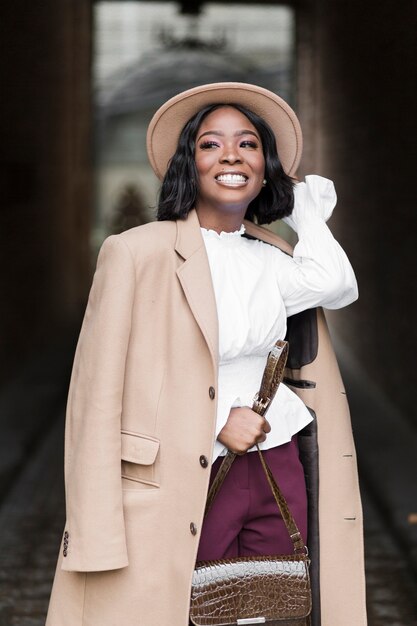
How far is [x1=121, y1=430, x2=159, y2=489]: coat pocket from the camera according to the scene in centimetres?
248

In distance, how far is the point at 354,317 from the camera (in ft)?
35.7

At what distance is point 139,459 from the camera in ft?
8.14

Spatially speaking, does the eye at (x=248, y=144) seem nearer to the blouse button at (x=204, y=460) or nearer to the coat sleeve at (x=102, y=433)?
the coat sleeve at (x=102, y=433)

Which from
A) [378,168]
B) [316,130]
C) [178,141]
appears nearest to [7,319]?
[378,168]

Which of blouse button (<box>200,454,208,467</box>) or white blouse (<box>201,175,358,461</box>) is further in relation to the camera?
white blouse (<box>201,175,358,461</box>)

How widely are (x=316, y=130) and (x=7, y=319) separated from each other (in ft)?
19.5

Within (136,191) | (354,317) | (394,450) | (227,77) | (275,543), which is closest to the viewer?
(275,543)

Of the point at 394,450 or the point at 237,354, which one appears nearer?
the point at 237,354

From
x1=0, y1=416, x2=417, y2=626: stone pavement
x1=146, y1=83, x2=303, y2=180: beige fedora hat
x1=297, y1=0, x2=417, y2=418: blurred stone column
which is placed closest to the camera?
x1=146, y1=83, x2=303, y2=180: beige fedora hat

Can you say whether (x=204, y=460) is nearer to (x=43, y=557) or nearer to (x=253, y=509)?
(x=253, y=509)

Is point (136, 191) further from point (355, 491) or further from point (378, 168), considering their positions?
point (355, 491)

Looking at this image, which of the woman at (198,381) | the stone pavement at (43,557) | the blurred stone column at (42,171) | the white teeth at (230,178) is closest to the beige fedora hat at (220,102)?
the woman at (198,381)

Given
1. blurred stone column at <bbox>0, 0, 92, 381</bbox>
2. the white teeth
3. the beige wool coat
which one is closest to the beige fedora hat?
the white teeth

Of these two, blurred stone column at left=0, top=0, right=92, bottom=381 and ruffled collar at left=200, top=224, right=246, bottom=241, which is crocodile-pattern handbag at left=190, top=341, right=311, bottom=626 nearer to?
ruffled collar at left=200, top=224, right=246, bottom=241
